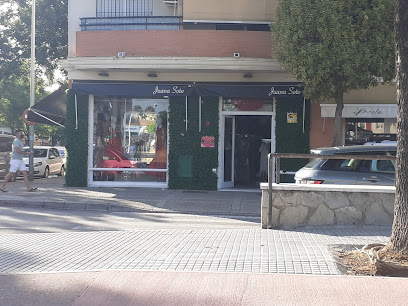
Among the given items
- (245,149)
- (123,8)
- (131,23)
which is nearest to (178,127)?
(245,149)

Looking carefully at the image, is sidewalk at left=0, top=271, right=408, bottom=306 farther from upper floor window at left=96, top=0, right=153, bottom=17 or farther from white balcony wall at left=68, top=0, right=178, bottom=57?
upper floor window at left=96, top=0, right=153, bottom=17

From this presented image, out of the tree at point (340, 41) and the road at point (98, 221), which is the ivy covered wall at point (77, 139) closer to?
the road at point (98, 221)

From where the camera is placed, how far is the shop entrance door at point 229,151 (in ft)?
55.3

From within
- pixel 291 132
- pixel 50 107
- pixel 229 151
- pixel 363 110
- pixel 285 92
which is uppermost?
pixel 285 92

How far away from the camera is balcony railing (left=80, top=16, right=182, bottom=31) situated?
16.3 m

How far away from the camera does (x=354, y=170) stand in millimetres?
10102

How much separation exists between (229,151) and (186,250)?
1035cm

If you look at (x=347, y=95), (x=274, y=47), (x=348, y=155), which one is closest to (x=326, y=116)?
(x=347, y=95)

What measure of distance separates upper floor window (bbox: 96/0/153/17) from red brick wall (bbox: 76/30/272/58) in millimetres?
1666

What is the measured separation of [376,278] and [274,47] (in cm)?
1013

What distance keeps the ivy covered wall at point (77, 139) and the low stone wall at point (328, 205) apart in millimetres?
9509

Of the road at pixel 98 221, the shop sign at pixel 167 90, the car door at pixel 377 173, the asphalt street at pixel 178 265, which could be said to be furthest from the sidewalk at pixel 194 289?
the shop sign at pixel 167 90

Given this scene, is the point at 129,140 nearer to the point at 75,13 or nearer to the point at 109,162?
the point at 109,162

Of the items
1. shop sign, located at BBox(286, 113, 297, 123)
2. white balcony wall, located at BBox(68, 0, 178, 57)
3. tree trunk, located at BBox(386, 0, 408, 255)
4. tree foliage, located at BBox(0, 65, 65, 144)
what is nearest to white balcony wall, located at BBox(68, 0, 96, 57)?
white balcony wall, located at BBox(68, 0, 178, 57)
